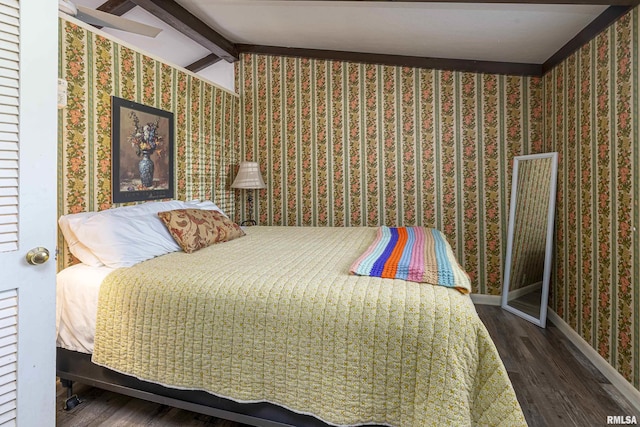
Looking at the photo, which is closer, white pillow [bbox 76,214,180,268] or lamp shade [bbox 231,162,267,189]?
white pillow [bbox 76,214,180,268]

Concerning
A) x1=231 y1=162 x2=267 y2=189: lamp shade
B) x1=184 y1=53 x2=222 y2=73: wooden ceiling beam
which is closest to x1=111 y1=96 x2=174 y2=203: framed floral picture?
x1=231 y1=162 x2=267 y2=189: lamp shade

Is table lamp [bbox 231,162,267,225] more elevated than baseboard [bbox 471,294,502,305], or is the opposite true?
table lamp [bbox 231,162,267,225]

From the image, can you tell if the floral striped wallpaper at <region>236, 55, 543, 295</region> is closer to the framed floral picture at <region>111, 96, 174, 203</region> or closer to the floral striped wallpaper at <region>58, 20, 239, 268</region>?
the floral striped wallpaper at <region>58, 20, 239, 268</region>

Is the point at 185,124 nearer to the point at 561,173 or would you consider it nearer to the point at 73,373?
the point at 73,373

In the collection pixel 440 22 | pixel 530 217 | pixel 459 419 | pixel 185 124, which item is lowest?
pixel 459 419

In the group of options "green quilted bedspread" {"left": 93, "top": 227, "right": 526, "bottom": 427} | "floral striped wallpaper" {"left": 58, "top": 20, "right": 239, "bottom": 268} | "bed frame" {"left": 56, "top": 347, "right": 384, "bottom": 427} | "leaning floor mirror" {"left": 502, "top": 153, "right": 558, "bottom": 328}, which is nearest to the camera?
"green quilted bedspread" {"left": 93, "top": 227, "right": 526, "bottom": 427}

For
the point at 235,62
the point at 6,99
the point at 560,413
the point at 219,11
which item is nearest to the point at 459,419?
the point at 560,413

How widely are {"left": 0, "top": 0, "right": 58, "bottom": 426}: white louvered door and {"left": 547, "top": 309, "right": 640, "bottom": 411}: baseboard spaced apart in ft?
9.01

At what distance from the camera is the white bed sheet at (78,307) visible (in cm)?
173

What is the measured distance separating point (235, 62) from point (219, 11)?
→ 1042 mm

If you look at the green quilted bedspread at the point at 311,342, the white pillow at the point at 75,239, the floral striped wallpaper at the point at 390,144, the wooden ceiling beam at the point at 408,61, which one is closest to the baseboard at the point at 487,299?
the floral striped wallpaper at the point at 390,144

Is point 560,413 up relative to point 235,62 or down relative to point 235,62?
down

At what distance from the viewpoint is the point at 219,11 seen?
2980 mm

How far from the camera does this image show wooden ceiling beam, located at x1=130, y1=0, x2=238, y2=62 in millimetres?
2719
